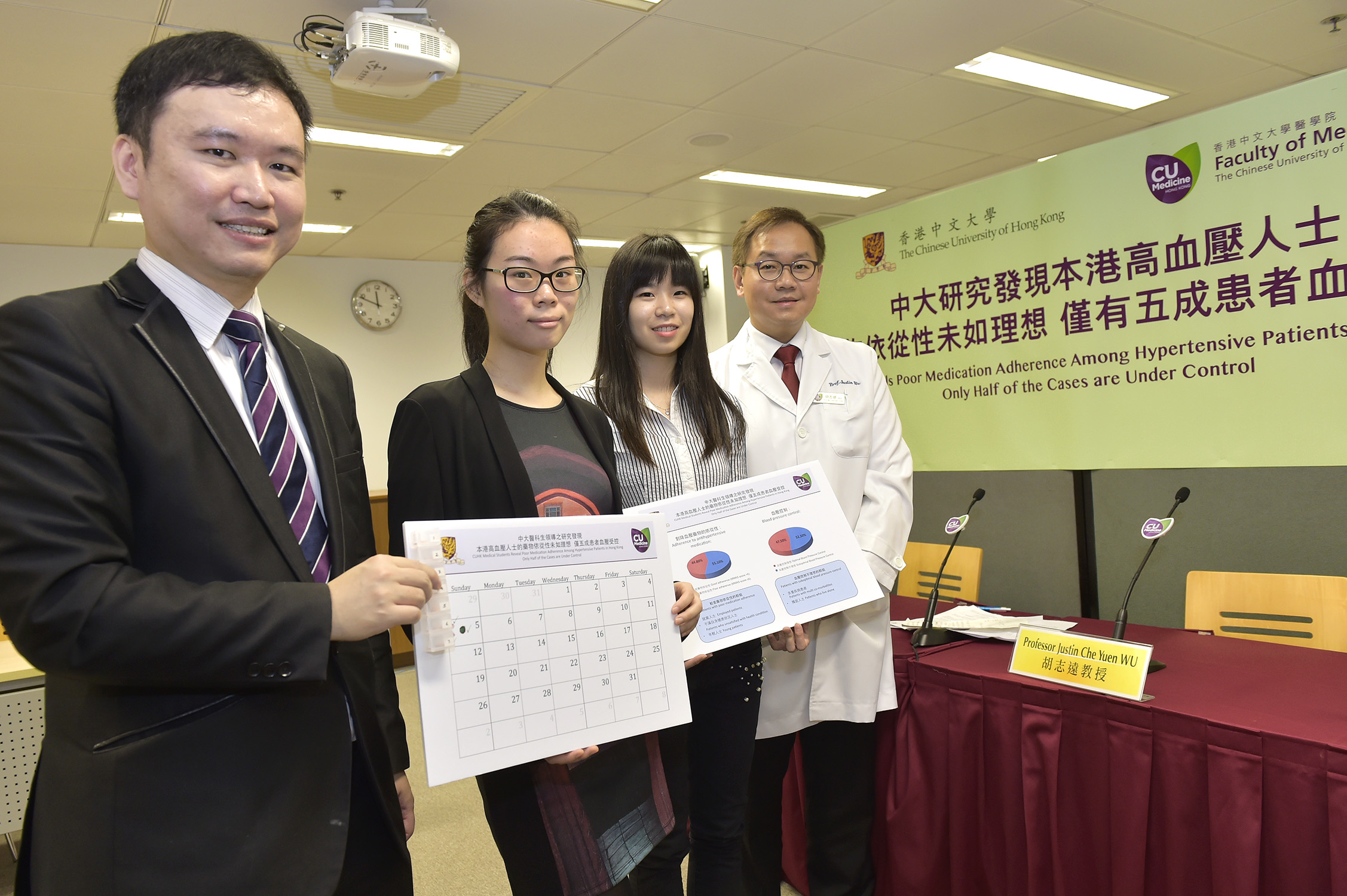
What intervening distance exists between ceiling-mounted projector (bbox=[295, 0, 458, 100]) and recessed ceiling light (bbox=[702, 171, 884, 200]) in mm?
2803

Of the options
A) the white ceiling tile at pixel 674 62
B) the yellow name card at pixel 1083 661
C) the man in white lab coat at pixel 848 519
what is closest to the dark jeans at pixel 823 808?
the man in white lab coat at pixel 848 519

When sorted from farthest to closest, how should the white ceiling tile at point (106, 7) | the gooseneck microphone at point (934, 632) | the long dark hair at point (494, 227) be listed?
the white ceiling tile at point (106, 7)
the gooseneck microphone at point (934, 632)
the long dark hair at point (494, 227)

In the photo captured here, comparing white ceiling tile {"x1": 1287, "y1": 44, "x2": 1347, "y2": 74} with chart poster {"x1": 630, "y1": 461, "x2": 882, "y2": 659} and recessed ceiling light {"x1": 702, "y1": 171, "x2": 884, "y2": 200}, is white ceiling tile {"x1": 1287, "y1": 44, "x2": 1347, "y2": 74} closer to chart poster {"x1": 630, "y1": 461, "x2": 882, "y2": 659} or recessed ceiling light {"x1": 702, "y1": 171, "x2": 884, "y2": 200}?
recessed ceiling light {"x1": 702, "y1": 171, "x2": 884, "y2": 200}

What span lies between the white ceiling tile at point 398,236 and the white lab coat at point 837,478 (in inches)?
192

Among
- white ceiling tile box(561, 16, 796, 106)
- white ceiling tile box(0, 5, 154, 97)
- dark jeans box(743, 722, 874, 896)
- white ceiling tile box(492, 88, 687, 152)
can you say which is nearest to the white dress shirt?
dark jeans box(743, 722, 874, 896)

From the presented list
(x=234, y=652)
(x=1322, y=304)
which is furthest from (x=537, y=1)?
(x=234, y=652)

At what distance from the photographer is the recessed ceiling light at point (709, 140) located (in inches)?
199

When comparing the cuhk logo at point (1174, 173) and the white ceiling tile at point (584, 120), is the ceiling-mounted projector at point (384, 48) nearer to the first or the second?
the white ceiling tile at point (584, 120)

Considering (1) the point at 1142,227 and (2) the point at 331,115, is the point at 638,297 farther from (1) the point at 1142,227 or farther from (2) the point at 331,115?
(2) the point at 331,115

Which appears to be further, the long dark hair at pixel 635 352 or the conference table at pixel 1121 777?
the long dark hair at pixel 635 352

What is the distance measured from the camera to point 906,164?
19.3ft

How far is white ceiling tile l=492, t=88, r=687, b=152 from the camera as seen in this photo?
4395mm

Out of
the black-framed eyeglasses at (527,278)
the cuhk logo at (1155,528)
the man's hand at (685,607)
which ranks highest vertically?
the black-framed eyeglasses at (527,278)

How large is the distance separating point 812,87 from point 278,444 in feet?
13.7
